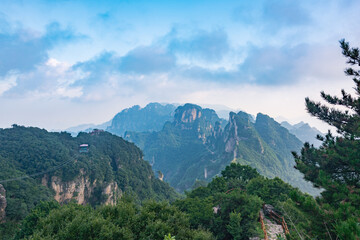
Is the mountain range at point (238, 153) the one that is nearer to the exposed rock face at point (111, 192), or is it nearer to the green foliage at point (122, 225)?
the exposed rock face at point (111, 192)

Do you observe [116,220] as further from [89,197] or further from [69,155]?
[69,155]

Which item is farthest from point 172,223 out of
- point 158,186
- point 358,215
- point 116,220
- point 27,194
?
point 158,186

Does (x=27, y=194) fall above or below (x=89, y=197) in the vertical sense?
above

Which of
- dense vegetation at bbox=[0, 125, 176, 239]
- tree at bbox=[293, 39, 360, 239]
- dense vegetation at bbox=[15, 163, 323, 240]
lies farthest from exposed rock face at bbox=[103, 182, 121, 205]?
tree at bbox=[293, 39, 360, 239]

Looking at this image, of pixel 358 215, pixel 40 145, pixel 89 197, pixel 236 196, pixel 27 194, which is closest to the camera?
pixel 358 215

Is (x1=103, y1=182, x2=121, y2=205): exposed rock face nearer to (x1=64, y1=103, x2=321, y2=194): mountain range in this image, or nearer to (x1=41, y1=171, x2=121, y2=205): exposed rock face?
(x1=41, y1=171, x2=121, y2=205): exposed rock face

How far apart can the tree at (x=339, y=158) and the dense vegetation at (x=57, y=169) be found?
2269 centimetres

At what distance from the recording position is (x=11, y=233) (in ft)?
85.5

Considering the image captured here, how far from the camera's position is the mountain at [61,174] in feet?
116

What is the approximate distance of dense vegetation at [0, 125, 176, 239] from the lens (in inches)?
1368

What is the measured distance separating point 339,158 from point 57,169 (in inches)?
2228

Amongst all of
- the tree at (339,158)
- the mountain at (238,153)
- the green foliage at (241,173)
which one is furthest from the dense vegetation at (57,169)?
the mountain at (238,153)

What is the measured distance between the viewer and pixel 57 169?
154 ft

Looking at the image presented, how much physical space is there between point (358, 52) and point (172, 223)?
14.4m
